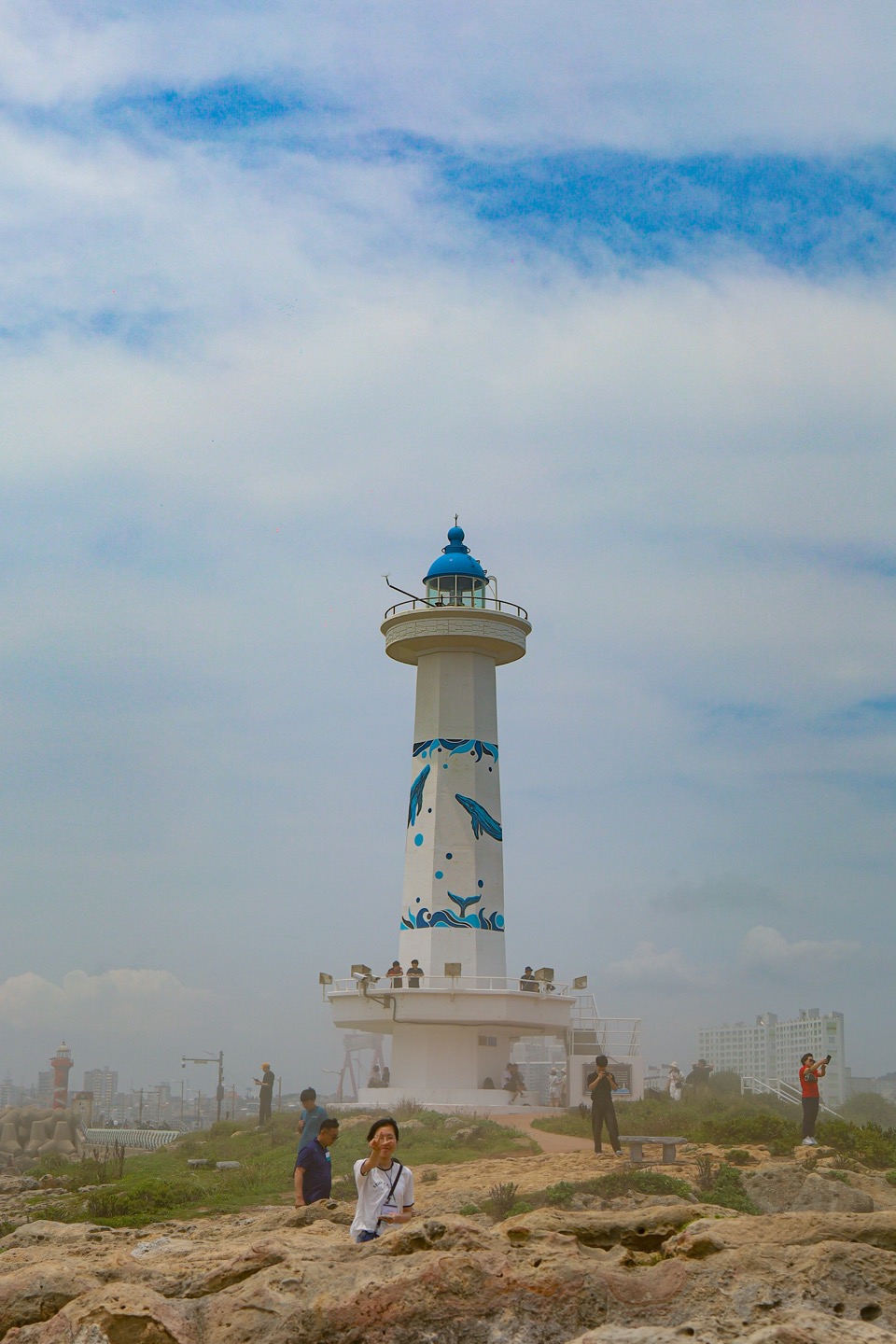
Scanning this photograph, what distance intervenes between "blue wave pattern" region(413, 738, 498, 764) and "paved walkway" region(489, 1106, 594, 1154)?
856 centimetres

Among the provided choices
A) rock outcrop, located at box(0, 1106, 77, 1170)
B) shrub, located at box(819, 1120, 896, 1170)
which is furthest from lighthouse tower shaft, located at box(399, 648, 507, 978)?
shrub, located at box(819, 1120, 896, 1170)

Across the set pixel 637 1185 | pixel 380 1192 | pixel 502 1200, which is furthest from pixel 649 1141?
pixel 380 1192

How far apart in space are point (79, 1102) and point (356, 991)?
1691 cm

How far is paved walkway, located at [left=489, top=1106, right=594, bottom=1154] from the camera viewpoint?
2350cm

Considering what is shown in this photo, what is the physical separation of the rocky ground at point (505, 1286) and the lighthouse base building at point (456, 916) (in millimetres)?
24689

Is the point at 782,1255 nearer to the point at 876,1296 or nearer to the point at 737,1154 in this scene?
the point at 876,1296

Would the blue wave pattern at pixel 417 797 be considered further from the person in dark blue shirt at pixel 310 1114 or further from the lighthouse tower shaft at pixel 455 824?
the person in dark blue shirt at pixel 310 1114

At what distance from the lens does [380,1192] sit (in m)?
8.39

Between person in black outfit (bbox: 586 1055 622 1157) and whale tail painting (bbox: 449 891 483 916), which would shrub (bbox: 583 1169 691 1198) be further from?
whale tail painting (bbox: 449 891 483 916)

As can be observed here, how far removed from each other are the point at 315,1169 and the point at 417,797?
2426 cm

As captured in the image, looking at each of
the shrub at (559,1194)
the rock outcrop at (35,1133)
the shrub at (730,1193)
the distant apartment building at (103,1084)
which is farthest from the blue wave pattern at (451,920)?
the distant apartment building at (103,1084)

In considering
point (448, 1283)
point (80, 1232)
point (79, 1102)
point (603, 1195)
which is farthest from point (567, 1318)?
point (79, 1102)

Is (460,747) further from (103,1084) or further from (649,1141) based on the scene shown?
(103,1084)

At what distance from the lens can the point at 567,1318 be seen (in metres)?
7.02
